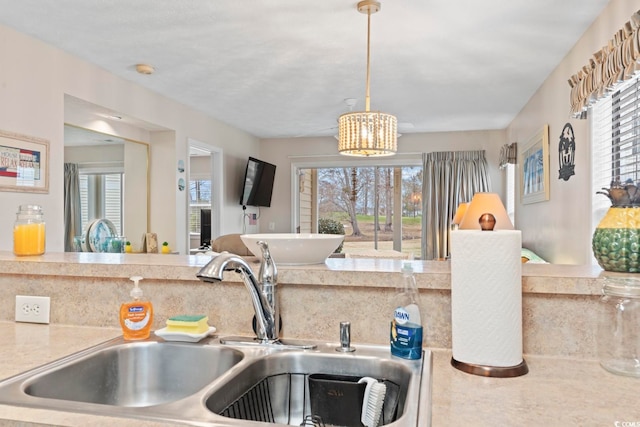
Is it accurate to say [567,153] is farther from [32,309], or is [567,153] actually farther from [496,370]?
[32,309]

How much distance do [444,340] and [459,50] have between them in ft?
9.03

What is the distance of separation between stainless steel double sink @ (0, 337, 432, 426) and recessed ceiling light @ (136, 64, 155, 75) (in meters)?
3.00

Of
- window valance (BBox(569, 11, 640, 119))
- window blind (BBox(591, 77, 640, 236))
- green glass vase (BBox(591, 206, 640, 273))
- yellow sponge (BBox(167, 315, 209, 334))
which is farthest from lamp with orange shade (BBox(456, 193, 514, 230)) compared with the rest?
yellow sponge (BBox(167, 315, 209, 334))

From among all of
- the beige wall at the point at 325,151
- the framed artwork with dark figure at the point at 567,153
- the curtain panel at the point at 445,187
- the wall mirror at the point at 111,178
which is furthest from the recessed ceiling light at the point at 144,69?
the curtain panel at the point at 445,187

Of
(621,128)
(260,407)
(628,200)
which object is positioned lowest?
(260,407)

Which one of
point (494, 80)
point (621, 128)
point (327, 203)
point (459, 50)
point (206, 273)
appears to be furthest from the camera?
point (327, 203)

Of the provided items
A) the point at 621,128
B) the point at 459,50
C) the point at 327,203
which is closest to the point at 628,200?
the point at 621,128

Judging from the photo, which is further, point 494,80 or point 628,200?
point 494,80

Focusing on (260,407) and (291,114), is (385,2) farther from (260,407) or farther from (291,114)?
(291,114)

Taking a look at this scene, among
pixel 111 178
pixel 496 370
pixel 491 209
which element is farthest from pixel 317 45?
pixel 496 370

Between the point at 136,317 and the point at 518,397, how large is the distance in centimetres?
89

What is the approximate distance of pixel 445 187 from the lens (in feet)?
21.1

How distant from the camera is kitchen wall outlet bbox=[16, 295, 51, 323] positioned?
136 centimetres

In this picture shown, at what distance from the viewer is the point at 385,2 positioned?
2.61 meters
